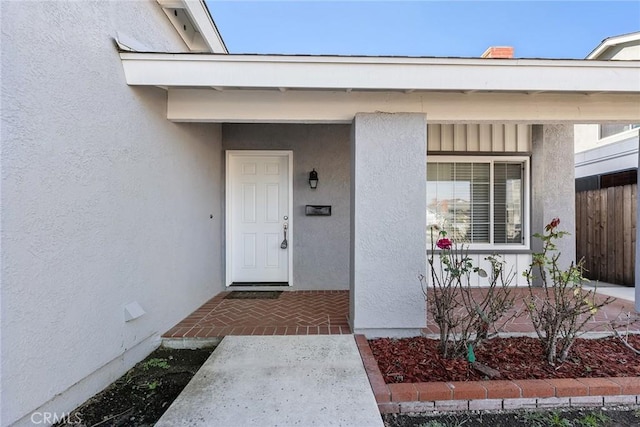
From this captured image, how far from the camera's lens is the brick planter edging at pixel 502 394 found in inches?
88.1

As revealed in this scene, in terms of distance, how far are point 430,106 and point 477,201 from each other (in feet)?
9.71

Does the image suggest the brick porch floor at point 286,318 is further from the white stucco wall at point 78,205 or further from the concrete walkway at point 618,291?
the white stucco wall at point 78,205

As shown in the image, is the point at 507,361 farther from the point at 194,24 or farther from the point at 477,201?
the point at 194,24

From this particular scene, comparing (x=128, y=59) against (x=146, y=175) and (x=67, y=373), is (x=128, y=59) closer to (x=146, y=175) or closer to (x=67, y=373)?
(x=146, y=175)

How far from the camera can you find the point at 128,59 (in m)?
2.76

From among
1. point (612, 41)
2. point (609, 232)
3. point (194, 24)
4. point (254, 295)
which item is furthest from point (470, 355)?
point (612, 41)

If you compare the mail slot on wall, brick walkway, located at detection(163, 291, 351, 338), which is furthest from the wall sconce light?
brick walkway, located at detection(163, 291, 351, 338)

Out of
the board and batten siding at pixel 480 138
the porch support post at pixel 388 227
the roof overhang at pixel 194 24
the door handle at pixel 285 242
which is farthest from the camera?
the board and batten siding at pixel 480 138

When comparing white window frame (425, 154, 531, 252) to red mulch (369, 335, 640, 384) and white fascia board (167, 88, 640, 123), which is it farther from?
red mulch (369, 335, 640, 384)

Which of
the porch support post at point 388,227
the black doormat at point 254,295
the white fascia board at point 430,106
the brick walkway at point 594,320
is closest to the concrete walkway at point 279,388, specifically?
the porch support post at point 388,227

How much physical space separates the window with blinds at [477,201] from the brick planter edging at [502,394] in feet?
10.7

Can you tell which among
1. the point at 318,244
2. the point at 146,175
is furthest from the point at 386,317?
A: the point at 146,175

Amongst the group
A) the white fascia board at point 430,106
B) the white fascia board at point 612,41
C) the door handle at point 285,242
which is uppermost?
the white fascia board at point 612,41

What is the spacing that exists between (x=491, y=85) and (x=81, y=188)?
373 cm
